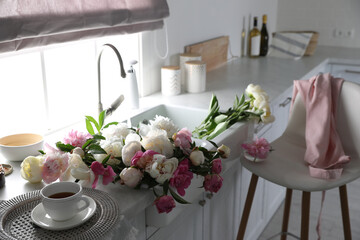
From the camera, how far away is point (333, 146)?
2.09 metres

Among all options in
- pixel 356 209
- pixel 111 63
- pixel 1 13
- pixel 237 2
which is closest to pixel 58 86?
pixel 111 63

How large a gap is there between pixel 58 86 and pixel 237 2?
190 centimetres

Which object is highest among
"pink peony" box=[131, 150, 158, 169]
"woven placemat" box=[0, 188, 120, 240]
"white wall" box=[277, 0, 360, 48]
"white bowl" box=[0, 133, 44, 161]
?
"white wall" box=[277, 0, 360, 48]

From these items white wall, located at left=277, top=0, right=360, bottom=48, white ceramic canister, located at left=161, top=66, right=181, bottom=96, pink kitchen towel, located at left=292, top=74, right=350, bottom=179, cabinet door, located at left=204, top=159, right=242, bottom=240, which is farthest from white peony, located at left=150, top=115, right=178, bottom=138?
white wall, located at left=277, top=0, right=360, bottom=48

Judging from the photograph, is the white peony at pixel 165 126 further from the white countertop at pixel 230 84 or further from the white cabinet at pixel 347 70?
the white cabinet at pixel 347 70

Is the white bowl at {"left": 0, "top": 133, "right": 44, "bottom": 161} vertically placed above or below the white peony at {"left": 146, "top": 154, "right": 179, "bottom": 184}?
below

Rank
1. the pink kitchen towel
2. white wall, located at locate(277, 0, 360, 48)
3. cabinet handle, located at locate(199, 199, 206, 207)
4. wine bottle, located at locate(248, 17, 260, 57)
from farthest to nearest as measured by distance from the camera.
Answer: white wall, located at locate(277, 0, 360, 48) → wine bottle, located at locate(248, 17, 260, 57) → the pink kitchen towel → cabinet handle, located at locate(199, 199, 206, 207)

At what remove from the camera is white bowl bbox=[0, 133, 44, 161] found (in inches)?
60.0

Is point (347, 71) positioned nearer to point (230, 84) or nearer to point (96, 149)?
point (230, 84)

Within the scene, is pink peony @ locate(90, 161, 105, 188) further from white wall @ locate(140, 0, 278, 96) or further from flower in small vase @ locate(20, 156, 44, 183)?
white wall @ locate(140, 0, 278, 96)

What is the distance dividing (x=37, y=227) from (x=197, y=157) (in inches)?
21.3

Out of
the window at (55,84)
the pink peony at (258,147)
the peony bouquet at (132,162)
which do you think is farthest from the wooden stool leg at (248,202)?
the window at (55,84)

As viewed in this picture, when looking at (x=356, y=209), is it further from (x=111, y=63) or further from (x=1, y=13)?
(x=1, y=13)

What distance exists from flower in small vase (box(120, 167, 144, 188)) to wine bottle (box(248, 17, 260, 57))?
2.63m
